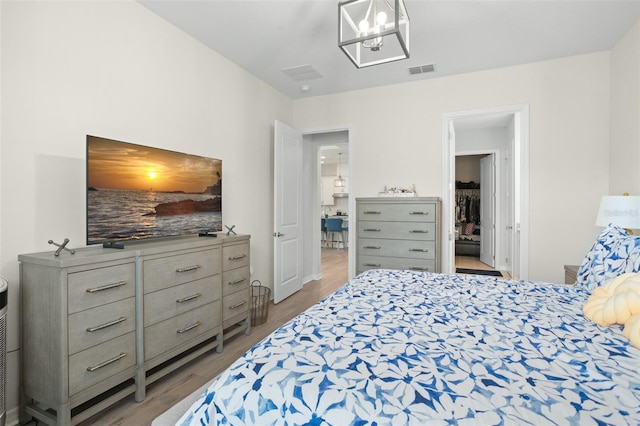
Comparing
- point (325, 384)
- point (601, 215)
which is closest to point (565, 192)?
point (601, 215)

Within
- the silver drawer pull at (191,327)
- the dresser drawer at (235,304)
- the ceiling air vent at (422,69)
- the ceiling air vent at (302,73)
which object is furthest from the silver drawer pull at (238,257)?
the ceiling air vent at (422,69)

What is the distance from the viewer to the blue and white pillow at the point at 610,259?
1541 mm

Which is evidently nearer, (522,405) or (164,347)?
(522,405)

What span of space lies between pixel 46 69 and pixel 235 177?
180 centimetres

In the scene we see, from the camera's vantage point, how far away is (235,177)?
353cm

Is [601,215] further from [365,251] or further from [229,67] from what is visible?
[229,67]

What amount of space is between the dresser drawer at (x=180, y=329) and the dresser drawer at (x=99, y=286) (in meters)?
0.33

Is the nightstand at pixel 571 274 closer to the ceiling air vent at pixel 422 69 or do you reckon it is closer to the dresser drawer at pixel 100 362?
the ceiling air vent at pixel 422 69

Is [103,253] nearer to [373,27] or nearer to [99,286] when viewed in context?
[99,286]

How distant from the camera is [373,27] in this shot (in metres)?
1.96

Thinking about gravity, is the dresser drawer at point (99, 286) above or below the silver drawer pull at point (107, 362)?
above

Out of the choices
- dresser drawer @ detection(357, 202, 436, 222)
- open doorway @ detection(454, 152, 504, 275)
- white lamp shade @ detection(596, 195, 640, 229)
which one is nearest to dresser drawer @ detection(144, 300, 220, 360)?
dresser drawer @ detection(357, 202, 436, 222)

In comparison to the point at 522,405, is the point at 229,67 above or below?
above

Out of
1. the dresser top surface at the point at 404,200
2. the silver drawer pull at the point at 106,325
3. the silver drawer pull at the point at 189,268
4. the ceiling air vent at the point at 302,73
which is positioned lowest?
the silver drawer pull at the point at 106,325
